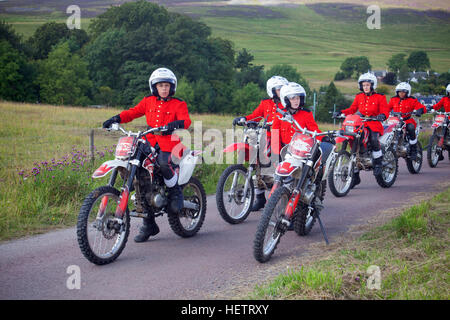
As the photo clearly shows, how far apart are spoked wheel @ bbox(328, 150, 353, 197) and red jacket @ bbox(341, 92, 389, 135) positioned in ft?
3.43

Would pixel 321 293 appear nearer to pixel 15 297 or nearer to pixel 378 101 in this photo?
pixel 15 297

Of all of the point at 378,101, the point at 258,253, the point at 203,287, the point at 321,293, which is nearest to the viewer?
the point at 321,293

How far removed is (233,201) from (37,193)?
3.19 m

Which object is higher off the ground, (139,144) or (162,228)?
(139,144)

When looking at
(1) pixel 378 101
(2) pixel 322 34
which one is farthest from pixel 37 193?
(2) pixel 322 34

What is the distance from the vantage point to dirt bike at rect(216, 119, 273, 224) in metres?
8.12

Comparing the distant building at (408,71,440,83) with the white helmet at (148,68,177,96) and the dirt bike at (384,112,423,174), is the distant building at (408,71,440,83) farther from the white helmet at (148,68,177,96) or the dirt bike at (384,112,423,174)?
the white helmet at (148,68,177,96)

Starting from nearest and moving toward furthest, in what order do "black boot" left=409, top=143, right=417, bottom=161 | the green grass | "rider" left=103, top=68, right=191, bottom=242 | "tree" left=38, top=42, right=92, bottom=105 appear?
1. the green grass
2. "rider" left=103, top=68, right=191, bottom=242
3. "black boot" left=409, top=143, right=417, bottom=161
4. "tree" left=38, top=42, right=92, bottom=105

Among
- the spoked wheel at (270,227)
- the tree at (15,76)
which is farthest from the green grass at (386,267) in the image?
the tree at (15,76)

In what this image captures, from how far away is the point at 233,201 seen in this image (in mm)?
8242

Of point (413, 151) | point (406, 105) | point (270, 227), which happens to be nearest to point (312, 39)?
point (406, 105)

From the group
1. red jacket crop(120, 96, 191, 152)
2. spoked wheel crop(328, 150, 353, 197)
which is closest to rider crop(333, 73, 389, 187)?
spoked wheel crop(328, 150, 353, 197)

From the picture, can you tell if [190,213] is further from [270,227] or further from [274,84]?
[274,84]

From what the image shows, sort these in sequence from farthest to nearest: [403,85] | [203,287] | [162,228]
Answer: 1. [403,85]
2. [162,228]
3. [203,287]
